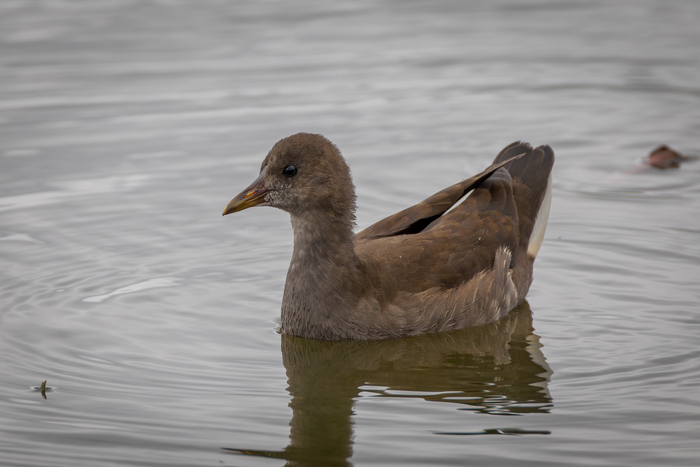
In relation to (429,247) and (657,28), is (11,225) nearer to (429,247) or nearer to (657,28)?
(429,247)

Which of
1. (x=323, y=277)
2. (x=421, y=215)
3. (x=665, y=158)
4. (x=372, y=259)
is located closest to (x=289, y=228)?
(x=421, y=215)

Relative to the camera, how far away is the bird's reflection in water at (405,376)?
6.05m

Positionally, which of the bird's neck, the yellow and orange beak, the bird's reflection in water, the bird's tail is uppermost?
the bird's tail

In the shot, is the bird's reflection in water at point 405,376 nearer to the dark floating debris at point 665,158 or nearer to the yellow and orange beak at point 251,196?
the yellow and orange beak at point 251,196

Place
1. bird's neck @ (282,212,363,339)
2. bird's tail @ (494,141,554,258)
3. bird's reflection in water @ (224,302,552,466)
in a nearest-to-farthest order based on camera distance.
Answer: bird's reflection in water @ (224,302,552,466) → bird's neck @ (282,212,363,339) → bird's tail @ (494,141,554,258)

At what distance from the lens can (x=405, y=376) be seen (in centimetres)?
690

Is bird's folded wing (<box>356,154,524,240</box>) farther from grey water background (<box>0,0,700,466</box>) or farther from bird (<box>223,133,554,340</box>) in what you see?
grey water background (<box>0,0,700,466</box>)

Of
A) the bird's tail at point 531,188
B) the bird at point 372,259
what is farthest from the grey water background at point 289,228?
the bird's tail at point 531,188

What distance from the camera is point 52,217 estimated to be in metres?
9.97

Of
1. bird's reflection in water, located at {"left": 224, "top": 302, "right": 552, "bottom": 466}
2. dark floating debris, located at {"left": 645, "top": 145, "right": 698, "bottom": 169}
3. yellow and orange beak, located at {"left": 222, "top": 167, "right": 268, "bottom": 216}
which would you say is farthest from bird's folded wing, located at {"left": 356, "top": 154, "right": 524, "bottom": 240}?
dark floating debris, located at {"left": 645, "top": 145, "right": 698, "bottom": 169}

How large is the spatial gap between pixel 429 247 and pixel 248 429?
2.39 metres

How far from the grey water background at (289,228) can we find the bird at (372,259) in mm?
229

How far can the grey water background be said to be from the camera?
240 inches

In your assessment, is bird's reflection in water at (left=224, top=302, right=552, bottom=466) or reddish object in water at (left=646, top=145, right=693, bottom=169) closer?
bird's reflection in water at (left=224, top=302, right=552, bottom=466)
